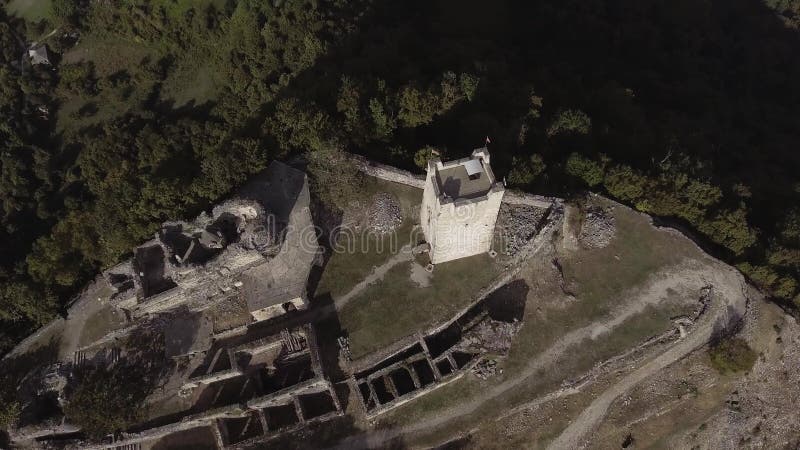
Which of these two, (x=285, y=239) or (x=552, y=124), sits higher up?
(x=552, y=124)

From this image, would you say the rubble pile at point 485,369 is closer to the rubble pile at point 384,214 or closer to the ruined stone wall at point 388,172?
the rubble pile at point 384,214

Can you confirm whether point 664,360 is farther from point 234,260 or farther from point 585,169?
point 234,260

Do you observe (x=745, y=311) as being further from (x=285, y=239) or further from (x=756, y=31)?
(x=756, y=31)

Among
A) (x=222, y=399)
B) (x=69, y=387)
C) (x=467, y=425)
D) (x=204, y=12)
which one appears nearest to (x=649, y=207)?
(x=467, y=425)

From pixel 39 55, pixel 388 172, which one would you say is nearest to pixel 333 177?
pixel 388 172

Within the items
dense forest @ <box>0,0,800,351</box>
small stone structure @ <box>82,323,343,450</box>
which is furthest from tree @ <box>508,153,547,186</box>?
small stone structure @ <box>82,323,343,450</box>

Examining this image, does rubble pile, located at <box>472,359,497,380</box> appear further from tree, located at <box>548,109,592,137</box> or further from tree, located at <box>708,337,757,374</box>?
tree, located at <box>548,109,592,137</box>

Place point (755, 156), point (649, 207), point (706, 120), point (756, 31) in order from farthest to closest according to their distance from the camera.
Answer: point (756, 31)
point (706, 120)
point (755, 156)
point (649, 207)
